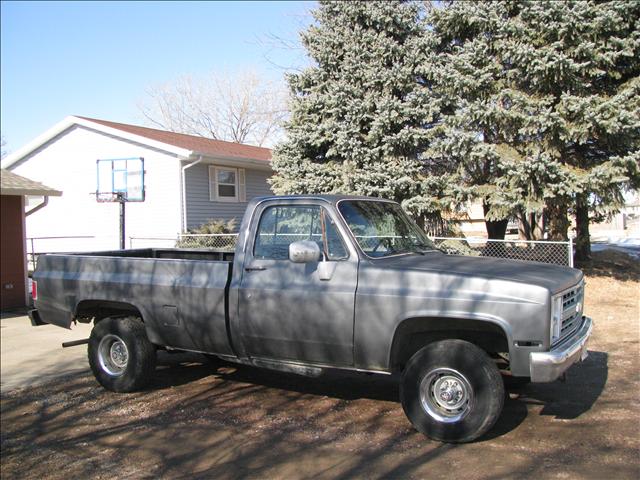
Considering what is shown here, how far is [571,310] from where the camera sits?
480cm

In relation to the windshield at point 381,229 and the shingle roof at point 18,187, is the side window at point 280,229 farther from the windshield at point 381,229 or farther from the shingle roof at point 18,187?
the shingle roof at point 18,187

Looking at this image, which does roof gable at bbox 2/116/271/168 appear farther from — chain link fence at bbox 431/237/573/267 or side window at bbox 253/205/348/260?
side window at bbox 253/205/348/260

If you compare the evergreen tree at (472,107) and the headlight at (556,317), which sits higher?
the evergreen tree at (472,107)

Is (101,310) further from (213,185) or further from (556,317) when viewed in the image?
(213,185)

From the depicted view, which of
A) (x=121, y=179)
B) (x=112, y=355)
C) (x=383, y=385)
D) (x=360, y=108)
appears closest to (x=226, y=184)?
(x=121, y=179)

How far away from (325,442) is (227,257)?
124 inches

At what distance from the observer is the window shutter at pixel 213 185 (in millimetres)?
18688

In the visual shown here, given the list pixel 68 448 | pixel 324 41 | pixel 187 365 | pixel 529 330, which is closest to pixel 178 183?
pixel 324 41

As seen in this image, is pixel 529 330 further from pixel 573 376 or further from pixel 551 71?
pixel 551 71

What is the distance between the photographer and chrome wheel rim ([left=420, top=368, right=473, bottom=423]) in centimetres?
449

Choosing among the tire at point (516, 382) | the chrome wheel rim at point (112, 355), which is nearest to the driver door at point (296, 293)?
the chrome wheel rim at point (112, 355)

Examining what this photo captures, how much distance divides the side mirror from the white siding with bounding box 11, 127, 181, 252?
13.4 m

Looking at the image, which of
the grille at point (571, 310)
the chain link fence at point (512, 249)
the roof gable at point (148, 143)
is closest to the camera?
the grille at point (571, 310)

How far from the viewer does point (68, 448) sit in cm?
491
